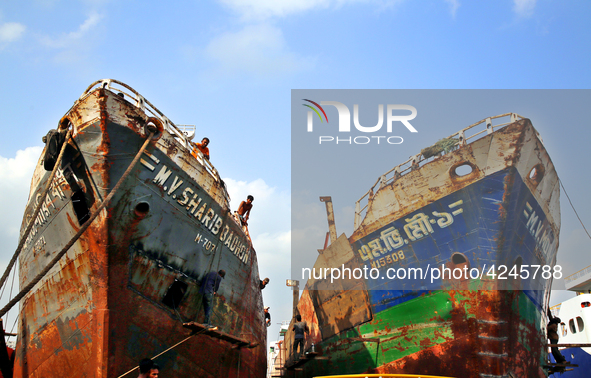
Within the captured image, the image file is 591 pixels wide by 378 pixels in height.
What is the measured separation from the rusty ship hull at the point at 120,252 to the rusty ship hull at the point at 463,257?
13.4ft

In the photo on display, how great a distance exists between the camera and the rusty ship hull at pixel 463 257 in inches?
328

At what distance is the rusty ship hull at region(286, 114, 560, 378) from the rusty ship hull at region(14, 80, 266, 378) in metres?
4.09

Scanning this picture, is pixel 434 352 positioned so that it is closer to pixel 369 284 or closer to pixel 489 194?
pixel 369 284

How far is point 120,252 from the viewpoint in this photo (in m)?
6.35

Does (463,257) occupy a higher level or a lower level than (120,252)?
higher

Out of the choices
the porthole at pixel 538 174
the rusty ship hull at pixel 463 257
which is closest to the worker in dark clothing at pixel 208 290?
the rusty ship hull at pixel 463 257

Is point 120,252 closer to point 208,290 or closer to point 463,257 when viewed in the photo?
point 208,290

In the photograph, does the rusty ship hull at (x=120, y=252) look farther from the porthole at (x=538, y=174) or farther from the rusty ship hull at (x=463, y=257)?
the porthole at (x=538, y=174)

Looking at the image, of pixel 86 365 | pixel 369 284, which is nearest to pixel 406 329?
pixel 369 284

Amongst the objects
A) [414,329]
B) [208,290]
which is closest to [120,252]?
[208,290]

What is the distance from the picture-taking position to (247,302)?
10172mm

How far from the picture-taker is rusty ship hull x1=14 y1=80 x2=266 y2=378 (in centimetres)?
622

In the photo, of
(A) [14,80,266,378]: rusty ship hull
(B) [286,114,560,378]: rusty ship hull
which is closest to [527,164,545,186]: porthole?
(B) [286,114,560,378]: rusty ship hull

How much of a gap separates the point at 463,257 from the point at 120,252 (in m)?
6.88
